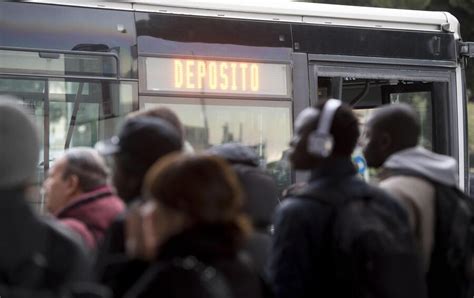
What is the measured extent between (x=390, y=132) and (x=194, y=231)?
5.80 feet

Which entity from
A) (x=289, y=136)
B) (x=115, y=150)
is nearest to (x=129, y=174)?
(x=115, y=150)

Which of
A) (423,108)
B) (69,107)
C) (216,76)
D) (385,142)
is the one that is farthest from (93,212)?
(423,108)

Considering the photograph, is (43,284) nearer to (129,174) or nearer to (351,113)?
(129,174)

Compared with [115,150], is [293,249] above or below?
below

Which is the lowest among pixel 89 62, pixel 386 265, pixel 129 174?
pixel 386 265

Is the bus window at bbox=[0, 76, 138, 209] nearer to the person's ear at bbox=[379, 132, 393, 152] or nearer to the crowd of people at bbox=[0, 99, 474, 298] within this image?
the crowd of people at bbox=[0, 99, 474, 298]

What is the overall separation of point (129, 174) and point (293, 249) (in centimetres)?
62

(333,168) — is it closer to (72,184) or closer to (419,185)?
(419,185)

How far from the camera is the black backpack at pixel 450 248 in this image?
13.3 ft

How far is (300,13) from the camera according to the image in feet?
29.0

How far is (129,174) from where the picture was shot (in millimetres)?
3498

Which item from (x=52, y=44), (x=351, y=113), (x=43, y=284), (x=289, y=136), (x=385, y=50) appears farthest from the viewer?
(x=385, y=50)

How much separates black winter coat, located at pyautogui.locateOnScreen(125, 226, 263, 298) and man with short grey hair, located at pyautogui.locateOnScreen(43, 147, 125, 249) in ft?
3.91

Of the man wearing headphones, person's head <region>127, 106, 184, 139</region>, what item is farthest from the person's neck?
person's head <region>127, 106, 184, 139</region>
